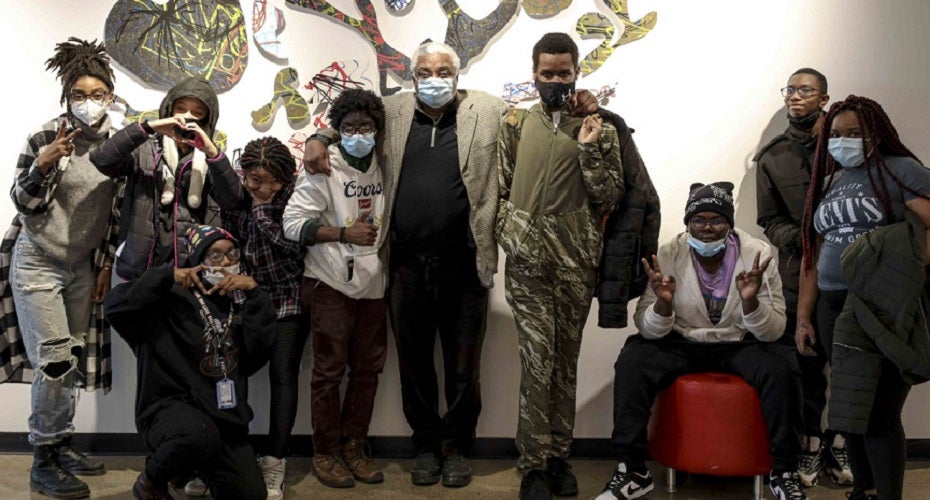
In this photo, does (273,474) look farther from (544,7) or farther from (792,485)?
(544,7)

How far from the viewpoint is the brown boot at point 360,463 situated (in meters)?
4.09

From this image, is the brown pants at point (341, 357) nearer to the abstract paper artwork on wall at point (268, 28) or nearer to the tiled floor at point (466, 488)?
the tiled floor at point (466, 488)

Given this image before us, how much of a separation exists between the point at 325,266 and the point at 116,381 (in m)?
1.32

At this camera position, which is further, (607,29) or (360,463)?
(607,29)

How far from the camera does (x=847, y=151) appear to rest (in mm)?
3359

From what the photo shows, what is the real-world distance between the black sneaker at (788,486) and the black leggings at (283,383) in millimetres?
2011

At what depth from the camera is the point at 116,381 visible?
451cm

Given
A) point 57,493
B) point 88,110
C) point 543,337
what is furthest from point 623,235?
point 57,493

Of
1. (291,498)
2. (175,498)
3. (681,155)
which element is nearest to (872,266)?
(681,155)

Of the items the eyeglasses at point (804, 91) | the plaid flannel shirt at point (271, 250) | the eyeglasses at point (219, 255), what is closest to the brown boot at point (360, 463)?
the plaid flannel shirt at point (271, 250)

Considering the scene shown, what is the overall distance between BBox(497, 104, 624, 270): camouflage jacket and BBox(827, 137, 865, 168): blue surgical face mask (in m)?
0.80

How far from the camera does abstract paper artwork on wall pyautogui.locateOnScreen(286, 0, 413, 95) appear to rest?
4.37 meters

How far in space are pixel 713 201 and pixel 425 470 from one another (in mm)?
1667

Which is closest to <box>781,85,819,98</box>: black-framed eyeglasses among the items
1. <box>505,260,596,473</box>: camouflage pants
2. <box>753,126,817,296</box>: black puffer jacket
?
<box>753,126,817,296</box>: black puffer jacket
